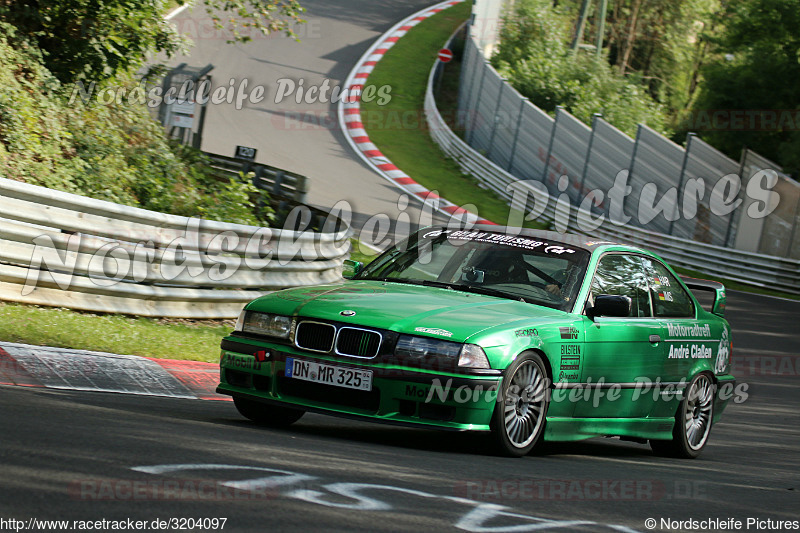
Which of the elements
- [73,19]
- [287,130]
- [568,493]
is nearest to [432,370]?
[568,493]

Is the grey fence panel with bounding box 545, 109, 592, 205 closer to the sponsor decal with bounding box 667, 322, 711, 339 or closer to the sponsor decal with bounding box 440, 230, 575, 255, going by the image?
the sponsor decal with bounding box 667, 322, 711, 339

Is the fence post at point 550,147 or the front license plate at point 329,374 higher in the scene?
the fence post at point 550,147

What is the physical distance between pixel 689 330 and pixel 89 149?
8790mm

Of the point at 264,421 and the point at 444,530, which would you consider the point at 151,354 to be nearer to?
the point at 264,421

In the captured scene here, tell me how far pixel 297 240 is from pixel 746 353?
7.99 m

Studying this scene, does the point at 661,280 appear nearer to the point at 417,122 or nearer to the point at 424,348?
the point at 424,348

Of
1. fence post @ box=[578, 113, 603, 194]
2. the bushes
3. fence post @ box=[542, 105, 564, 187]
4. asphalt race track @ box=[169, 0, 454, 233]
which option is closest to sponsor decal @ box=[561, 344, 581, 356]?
the bushes

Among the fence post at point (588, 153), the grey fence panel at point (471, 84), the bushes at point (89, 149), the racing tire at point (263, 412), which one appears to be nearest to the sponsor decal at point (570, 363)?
the racing tire at point (263, 412)

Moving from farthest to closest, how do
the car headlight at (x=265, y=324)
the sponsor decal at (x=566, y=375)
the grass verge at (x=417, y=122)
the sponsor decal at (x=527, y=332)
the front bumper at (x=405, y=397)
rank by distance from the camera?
the grass verge at (x=417, y=122) < the sponsor decal at (x=566, y=375) < the car headlight at (x=265, y=324) < the sponsor decal at (x=527, y=332) < the front bumper at (x=405, y=397)

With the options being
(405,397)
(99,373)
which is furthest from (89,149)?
(405,397)

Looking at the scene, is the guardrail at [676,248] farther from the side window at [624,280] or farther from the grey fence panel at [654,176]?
the side window at [624,280]

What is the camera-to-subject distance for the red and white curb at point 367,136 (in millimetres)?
29516

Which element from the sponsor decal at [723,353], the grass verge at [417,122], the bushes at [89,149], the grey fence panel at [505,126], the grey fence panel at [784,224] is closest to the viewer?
the sponsor decal at [723,353]

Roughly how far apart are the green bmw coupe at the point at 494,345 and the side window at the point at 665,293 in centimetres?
1
